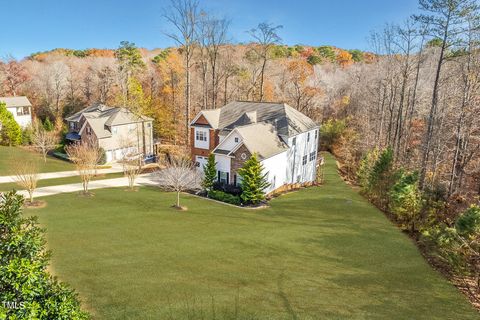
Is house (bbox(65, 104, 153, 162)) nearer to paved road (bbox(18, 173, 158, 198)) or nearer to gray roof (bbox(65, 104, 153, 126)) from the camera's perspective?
gray roof (bbox(65, 104, 153, 126))

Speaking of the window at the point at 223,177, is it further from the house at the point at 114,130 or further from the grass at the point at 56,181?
the house at the point at 114,130

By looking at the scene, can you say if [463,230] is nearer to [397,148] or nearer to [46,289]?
[46,289]

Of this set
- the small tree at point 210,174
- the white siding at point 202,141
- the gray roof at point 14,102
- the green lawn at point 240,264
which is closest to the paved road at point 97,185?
the green lawn at point 240,264

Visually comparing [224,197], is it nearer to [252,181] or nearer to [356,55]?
[252,181]

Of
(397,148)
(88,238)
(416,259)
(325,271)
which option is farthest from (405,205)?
(88,238)

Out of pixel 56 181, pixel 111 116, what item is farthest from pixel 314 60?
pixel 56 181
